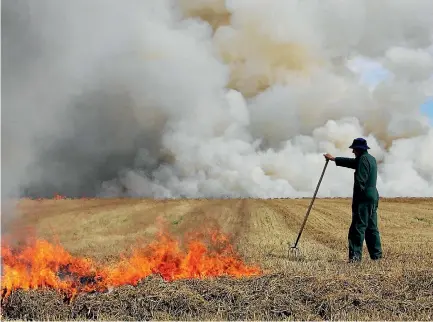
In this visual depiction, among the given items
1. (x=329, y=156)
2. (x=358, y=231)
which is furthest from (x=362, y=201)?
(x=329, y=156)

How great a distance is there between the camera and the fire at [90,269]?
9188mm

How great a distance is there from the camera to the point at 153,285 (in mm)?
8953

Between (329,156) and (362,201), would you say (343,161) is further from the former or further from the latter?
(362,201)

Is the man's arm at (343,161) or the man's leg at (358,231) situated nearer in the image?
the man's leg at (358,231)

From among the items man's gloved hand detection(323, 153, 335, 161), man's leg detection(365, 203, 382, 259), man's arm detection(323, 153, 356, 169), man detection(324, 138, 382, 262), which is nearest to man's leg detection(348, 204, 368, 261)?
man detection(324, 138, 382, 262)

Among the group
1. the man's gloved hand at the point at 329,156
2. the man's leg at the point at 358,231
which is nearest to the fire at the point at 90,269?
the man's leg at the point at 358,231

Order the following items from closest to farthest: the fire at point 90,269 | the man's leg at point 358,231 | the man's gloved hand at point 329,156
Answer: the fire at point 90,269 < the man's leg at point 358,231 < the man's gloved hand at point 329,156

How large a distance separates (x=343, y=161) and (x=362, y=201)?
1.00 metres

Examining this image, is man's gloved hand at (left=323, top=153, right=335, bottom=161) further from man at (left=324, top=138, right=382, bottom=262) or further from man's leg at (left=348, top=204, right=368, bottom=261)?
man's leg at (left=348, top=204, right=368, bottom=261)

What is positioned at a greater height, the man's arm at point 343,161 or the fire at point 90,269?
the man's arm at point 343,161

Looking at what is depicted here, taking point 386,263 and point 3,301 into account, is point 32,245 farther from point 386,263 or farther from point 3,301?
point 386,263

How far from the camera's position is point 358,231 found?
12086 mm

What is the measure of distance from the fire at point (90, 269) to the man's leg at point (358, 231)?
94.8 inches

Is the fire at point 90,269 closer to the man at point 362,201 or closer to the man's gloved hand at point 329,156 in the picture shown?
the man at point 362,201
